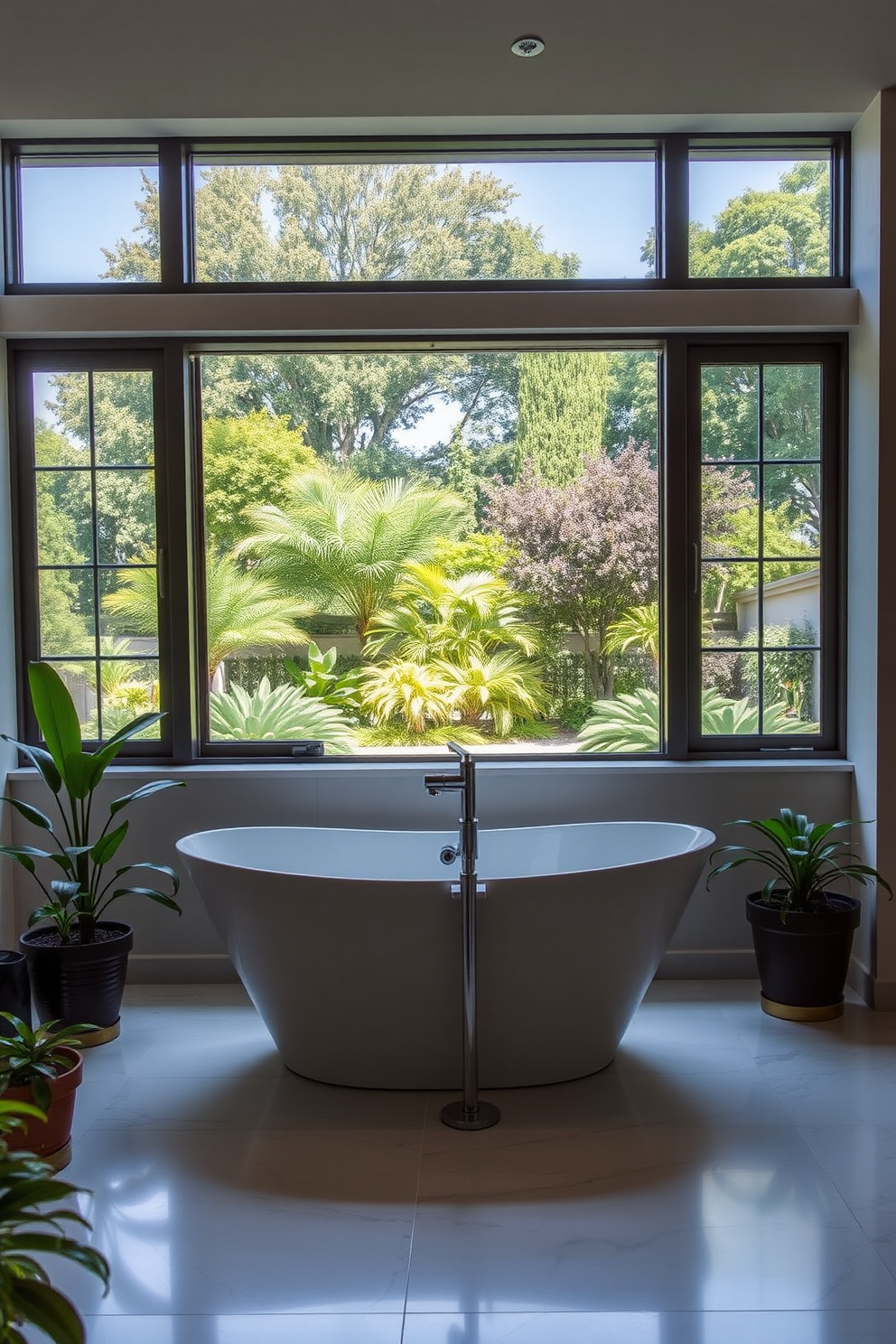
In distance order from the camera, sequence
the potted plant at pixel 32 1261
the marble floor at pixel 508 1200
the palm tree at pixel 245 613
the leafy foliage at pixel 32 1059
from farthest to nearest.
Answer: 1. the palm tree at pixel 245 613
2. the leafy foliage at pixel 32 1059
3. the marble floor at pixel 508 1200
4. the potted plant at pixel 32 1261

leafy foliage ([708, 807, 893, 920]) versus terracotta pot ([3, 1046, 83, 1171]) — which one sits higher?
leafy foliage ([708, 807, 893, 920])

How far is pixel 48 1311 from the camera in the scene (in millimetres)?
1242

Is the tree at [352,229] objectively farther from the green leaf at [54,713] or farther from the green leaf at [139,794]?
the green leaf at [139,794]

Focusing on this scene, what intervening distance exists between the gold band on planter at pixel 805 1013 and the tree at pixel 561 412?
2.67 m

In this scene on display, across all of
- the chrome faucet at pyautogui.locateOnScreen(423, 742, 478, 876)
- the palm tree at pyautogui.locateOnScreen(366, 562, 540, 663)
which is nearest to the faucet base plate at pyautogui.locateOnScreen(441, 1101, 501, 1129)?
the chrome faucet at pyautogui.locateOnScreen(423, 742, 478, 876)

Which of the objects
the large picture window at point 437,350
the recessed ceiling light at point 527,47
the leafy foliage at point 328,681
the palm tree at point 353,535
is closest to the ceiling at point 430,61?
the recessed ceiling light at point 527,47

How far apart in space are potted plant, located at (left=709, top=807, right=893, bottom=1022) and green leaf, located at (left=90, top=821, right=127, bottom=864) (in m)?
1.88

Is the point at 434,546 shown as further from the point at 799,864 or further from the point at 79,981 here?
the point at 79,981

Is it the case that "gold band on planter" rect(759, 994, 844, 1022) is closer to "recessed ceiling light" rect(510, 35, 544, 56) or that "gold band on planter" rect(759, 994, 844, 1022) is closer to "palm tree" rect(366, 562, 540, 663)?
"palm tree" rect(366, 562, 540, 663)

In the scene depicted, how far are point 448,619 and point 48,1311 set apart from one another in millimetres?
4590

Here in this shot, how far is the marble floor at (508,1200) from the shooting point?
74.9 inches

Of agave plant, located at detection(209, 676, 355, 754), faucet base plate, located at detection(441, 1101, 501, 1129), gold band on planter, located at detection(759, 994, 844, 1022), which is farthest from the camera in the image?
agave plant, located at detection(209, 676, 355, 754)

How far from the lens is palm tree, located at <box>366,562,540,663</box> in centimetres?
553

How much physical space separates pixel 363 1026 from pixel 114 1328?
1.02 meters
